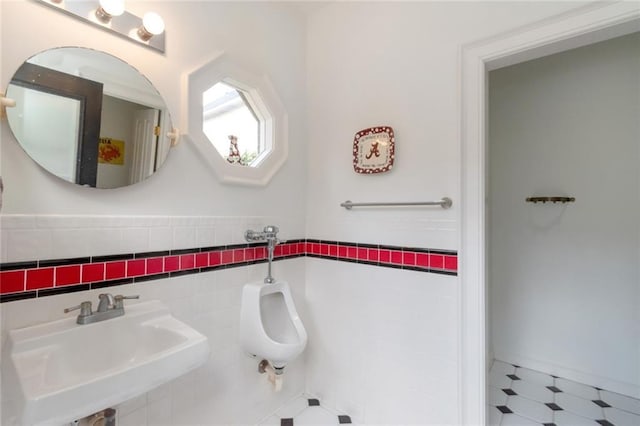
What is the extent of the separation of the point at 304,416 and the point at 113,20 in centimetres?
218

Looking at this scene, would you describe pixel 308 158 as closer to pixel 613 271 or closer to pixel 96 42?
pixel 96 42

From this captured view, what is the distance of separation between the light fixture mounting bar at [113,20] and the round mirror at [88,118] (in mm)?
113

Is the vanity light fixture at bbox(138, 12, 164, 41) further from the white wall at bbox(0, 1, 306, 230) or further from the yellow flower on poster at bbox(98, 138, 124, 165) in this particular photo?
the yellow flower on poster at bbox(98, 138, 124, 165)

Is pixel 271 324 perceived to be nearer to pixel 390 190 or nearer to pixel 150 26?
pixel 390 190

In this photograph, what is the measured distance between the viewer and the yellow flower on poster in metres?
1.10

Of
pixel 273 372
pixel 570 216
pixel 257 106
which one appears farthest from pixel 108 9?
pixel 570 216

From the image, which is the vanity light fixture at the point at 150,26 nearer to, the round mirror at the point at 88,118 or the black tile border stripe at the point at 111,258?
the round mirror at the point at 88,118

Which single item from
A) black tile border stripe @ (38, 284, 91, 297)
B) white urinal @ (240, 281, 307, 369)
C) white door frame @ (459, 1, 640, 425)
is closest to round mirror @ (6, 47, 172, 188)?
black tile border stripe @ (38, 284, 91, 297)

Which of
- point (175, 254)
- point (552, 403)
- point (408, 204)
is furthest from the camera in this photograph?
point (552, 403)

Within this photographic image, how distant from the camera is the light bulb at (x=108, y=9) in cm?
107

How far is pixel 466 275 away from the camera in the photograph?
1.39 metres

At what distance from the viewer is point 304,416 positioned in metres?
1.77

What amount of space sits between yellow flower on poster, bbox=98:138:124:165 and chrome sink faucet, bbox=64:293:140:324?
50 centimetres

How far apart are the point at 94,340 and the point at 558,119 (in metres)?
3.04
